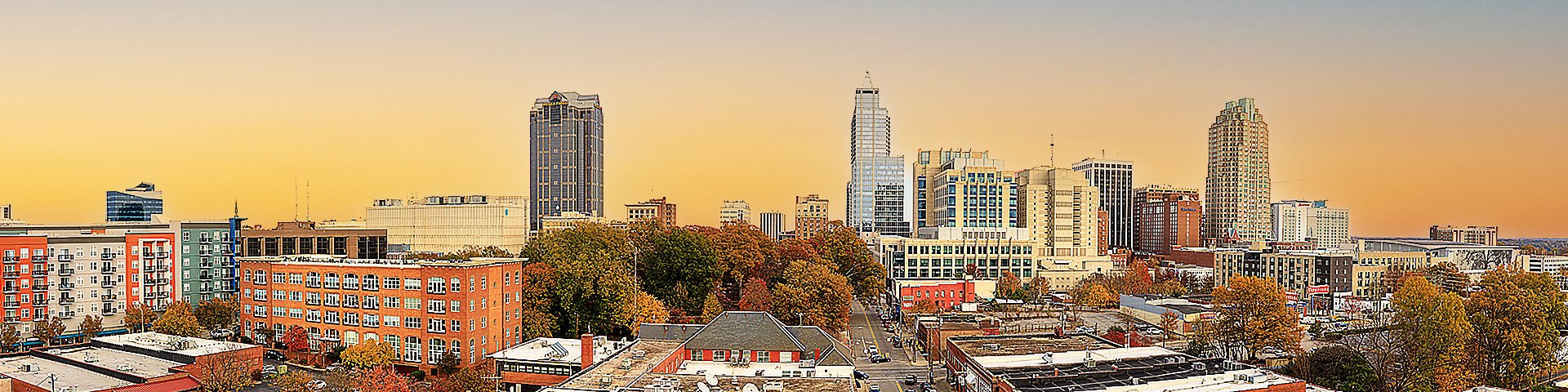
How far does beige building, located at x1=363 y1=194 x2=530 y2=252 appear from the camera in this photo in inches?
7347

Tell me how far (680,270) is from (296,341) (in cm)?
2516

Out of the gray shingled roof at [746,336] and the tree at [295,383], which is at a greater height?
the gray shingled roof at [746,336]

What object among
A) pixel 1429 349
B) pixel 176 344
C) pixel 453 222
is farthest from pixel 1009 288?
pixel 453 222

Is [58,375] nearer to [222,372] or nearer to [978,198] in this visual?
[222,372]

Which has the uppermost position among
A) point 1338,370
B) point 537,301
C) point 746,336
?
point 537,301

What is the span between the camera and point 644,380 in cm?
4125

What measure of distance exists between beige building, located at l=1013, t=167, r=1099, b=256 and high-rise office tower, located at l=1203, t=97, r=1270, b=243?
50973mm

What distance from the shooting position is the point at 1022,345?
53.8m

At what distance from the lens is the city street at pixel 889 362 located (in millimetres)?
55250

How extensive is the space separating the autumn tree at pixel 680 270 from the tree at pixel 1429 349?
39457 millimetres

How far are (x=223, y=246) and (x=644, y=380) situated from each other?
45.9 m

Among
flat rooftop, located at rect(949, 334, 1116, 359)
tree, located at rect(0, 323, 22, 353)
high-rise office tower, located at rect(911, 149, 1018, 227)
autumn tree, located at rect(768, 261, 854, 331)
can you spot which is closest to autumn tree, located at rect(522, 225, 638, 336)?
autumn tree, located at rect(768, 261, 854, 331)

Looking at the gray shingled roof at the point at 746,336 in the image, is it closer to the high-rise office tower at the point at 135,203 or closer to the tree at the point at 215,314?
the tree at the point at 215,314

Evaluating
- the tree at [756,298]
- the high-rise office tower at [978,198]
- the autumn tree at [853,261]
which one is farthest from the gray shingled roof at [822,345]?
the high-rise office tower at [978,198]
